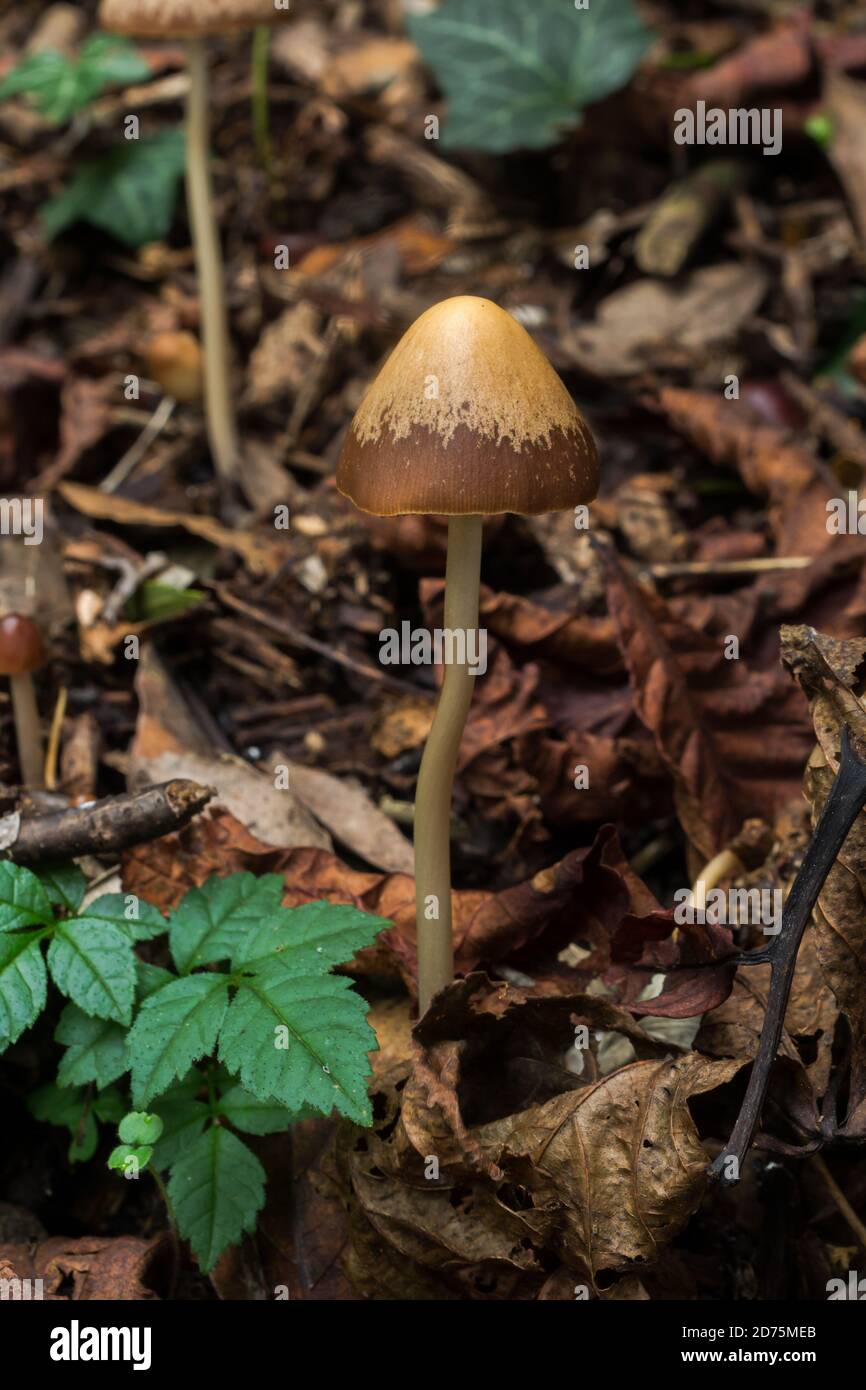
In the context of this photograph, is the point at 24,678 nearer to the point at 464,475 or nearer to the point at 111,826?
the point at 111,826

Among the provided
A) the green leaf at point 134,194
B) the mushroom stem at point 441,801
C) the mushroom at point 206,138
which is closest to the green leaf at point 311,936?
the mushroom stem at point 441,801

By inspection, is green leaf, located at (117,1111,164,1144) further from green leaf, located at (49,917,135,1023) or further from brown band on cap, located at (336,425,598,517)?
brown band on cap, located at (336,425,598,517)

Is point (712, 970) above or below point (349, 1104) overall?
above

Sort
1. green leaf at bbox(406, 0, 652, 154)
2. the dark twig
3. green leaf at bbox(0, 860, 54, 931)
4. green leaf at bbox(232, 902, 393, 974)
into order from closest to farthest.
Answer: the dark twig < green leaf at bbox(232, 902, 393, 974) < green leaf at bbox(0, 860, 54, 931) < green leaf at bbox(406, 0, 652, 154)

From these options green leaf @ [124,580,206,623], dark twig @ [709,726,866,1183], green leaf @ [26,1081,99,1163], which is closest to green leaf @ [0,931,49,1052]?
green leaf @ [26,1081,99,1163]

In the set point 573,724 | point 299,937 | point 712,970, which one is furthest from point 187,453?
point 712,970

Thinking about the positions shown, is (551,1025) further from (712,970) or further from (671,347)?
(671,347)
